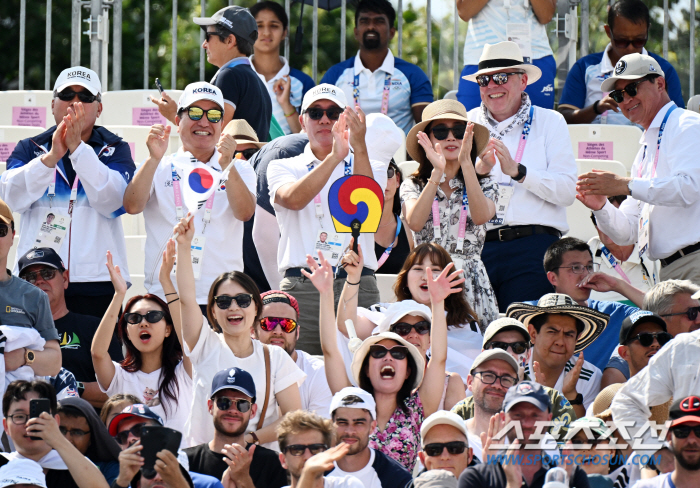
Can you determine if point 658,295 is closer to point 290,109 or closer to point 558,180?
point 558,180

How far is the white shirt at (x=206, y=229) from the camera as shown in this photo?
23.9ft

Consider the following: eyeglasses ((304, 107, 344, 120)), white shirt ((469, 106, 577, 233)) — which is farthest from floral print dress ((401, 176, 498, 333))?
eyeglasses ((304, 107, 344, 120))

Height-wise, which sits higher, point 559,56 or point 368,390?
point 559,56

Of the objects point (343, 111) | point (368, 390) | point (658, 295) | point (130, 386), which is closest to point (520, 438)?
point (368, 390)

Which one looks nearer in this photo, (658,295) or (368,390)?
(368,390)

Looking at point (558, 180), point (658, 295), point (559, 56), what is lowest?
point (658, 295)

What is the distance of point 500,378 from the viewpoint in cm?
609

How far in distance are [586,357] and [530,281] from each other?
0.59 meters

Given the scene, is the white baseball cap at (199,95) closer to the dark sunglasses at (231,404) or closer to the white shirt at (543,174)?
the white shirt at (543,174)

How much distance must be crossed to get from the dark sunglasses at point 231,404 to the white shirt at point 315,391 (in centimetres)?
75

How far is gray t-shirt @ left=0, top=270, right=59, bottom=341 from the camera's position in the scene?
6.28 metres

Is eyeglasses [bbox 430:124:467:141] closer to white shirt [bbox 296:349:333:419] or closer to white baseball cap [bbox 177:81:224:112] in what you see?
white baseball cap [bbox 177:81:224:112]

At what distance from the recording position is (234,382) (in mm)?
5902

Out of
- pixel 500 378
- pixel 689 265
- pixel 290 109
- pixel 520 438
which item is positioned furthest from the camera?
pixel 290 109
